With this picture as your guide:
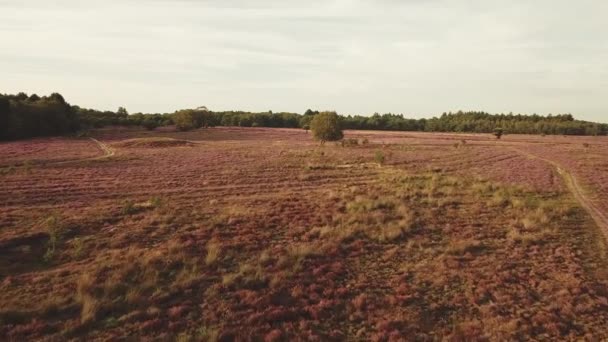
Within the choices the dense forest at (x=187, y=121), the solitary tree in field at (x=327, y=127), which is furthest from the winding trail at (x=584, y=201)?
the dense forest at (x=187, y=121)

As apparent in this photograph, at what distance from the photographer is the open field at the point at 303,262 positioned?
1016cm

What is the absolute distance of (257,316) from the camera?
10.4 meters

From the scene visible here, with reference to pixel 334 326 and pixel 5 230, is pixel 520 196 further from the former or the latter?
pixel 5 230

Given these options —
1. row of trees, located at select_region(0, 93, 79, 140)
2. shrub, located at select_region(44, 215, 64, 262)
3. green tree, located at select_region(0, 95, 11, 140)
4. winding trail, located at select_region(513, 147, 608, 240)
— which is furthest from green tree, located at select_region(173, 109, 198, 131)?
shrub, located at select_region(44, 215, 64, 262)

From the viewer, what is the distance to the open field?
10.2 metres

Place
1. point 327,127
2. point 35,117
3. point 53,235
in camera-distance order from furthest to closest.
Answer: point 35,117, point 327,127, point 53,235

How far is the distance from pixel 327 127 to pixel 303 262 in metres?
59.4

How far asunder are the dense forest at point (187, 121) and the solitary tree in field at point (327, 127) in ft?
26.2

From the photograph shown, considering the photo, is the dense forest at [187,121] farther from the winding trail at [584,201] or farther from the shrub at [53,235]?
the shrub at [53,235]

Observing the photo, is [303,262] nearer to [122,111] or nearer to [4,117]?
[4,117]

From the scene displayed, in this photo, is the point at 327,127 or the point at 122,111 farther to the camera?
the point at 122,111

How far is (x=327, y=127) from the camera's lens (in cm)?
7262

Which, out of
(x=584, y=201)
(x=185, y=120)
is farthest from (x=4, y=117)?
(x=584, y=201)

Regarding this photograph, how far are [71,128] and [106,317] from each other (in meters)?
103
